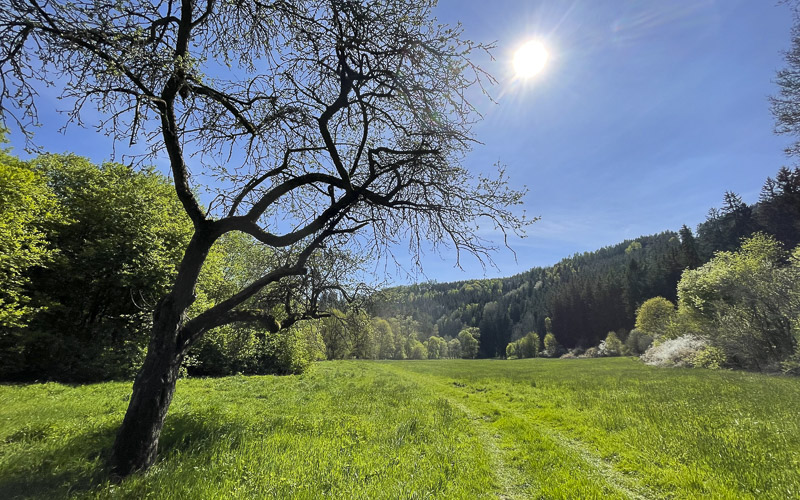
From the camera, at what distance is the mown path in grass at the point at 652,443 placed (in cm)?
625

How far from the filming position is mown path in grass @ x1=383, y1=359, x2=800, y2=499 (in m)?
6.25

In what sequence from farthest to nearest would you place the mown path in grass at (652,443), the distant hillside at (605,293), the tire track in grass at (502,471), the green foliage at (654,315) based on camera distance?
the green foliage at (654,315) < the distant hillside at (605,293) < the tire track in grass at (502,471) < the mown path in grass at (652,443)

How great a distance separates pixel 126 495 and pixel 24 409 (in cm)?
972

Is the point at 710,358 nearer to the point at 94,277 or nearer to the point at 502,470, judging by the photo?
the point at 502,470

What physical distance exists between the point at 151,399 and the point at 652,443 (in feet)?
39.1

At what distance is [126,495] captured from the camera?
4.78 meters

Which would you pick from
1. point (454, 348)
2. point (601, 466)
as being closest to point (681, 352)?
point (601, 466)

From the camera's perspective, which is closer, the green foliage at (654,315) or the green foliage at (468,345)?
the green foliage at (654,315)

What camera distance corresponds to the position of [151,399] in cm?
566

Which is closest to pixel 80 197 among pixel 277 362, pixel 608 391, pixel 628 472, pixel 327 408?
pixel 277 362

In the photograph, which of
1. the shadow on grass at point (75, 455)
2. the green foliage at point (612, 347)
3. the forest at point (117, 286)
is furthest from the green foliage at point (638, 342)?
the shadow on grass at point (75, 455)

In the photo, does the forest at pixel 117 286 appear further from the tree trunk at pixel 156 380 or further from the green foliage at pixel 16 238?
the tree trunk at pixel 156 380

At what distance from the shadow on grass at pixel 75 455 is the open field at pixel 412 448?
0.11 feet

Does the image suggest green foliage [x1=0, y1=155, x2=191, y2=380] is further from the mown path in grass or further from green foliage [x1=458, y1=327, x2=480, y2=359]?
green foliage [x1=458, y1=327, x2=480, y2=359]
